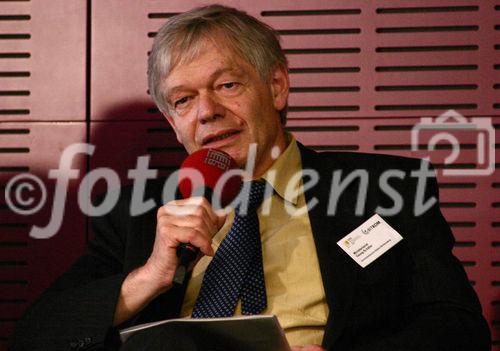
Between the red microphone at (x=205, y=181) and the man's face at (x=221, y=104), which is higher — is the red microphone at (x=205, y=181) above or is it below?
below

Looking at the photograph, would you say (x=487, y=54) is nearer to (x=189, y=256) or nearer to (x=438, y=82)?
(x=438, y=82)

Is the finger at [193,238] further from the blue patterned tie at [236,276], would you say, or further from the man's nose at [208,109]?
the man's nose at [208,109]

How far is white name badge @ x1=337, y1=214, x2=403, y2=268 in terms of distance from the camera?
1.61 metres

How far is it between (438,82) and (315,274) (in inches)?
36.2

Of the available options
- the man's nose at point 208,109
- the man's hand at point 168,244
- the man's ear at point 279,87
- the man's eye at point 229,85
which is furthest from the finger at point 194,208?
the man's ear at point 279,87

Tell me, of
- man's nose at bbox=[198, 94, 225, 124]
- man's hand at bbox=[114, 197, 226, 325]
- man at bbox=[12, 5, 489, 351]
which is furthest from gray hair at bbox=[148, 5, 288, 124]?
man's hand at bbox=[114, 197, 226, 325]

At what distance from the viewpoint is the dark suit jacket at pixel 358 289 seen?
150 cm

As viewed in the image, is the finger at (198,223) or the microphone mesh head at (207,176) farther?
the microphone mesh head at (207,176)

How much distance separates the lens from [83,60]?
2.30 metres

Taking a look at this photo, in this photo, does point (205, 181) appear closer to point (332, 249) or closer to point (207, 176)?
point (207, 176)

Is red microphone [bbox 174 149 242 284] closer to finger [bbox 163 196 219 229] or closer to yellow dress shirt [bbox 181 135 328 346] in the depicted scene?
finger [bbox 163 196 219 229]

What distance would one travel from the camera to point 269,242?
1680 mm

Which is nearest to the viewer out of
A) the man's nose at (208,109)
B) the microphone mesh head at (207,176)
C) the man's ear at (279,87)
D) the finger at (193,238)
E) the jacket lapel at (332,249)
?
the finger at (193,238)

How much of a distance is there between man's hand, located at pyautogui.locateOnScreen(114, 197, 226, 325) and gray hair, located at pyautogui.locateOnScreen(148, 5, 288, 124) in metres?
0.51
